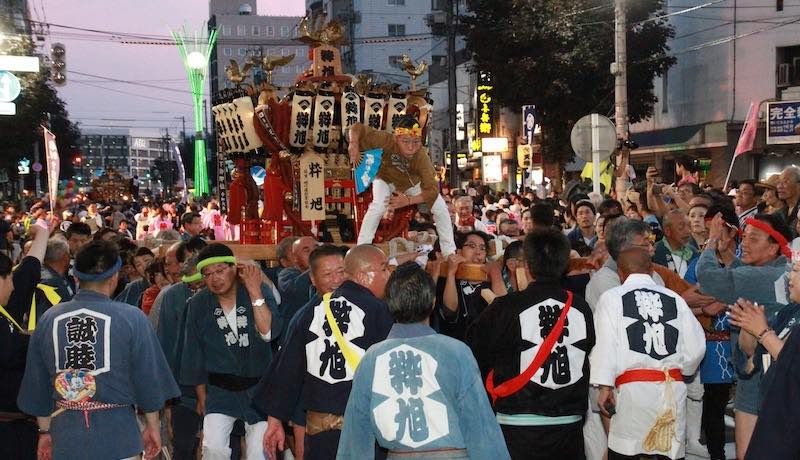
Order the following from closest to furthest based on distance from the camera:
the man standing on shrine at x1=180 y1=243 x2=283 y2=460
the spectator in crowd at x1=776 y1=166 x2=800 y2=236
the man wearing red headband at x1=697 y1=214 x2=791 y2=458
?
the man wearing red headband at x1=697 y1=214 x2=791 y2=458 → the man standing on shrine at x1=180 y1=243 x2=283 y2=460 → the spectator in crowd at x1=776 y1=166 x2=800 y2=236

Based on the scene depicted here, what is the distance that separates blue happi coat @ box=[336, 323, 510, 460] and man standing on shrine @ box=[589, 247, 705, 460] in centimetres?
167

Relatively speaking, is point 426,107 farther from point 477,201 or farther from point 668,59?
point 668,59

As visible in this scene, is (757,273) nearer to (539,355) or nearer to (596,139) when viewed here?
(539,355)

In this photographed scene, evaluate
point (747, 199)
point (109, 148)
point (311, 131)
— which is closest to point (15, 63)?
point (311, 131)

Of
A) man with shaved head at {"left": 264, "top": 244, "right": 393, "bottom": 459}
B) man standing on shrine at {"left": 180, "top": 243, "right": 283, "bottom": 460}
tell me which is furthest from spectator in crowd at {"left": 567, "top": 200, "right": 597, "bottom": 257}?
man with shaved head at {"left": 264, "top": 244, "right": 393, "bottom": 459}

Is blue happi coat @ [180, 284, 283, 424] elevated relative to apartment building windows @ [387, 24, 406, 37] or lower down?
lower down

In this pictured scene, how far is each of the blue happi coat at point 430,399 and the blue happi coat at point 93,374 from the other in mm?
1951

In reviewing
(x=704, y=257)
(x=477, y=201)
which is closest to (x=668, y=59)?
(x=477, y=201)

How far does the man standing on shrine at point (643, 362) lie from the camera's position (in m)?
5.18

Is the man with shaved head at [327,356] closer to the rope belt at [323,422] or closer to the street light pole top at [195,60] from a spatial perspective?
the rope belt at [323,422]

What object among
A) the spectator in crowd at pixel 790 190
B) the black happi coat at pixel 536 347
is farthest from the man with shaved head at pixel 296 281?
the spectator in crowd at pixel 790 190

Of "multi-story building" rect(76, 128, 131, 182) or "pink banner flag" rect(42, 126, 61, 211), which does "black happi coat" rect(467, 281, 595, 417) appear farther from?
"multi-story building" rect(76, 128, 131, 182)

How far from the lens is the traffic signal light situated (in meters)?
22.6

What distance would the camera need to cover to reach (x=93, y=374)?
198 inches
